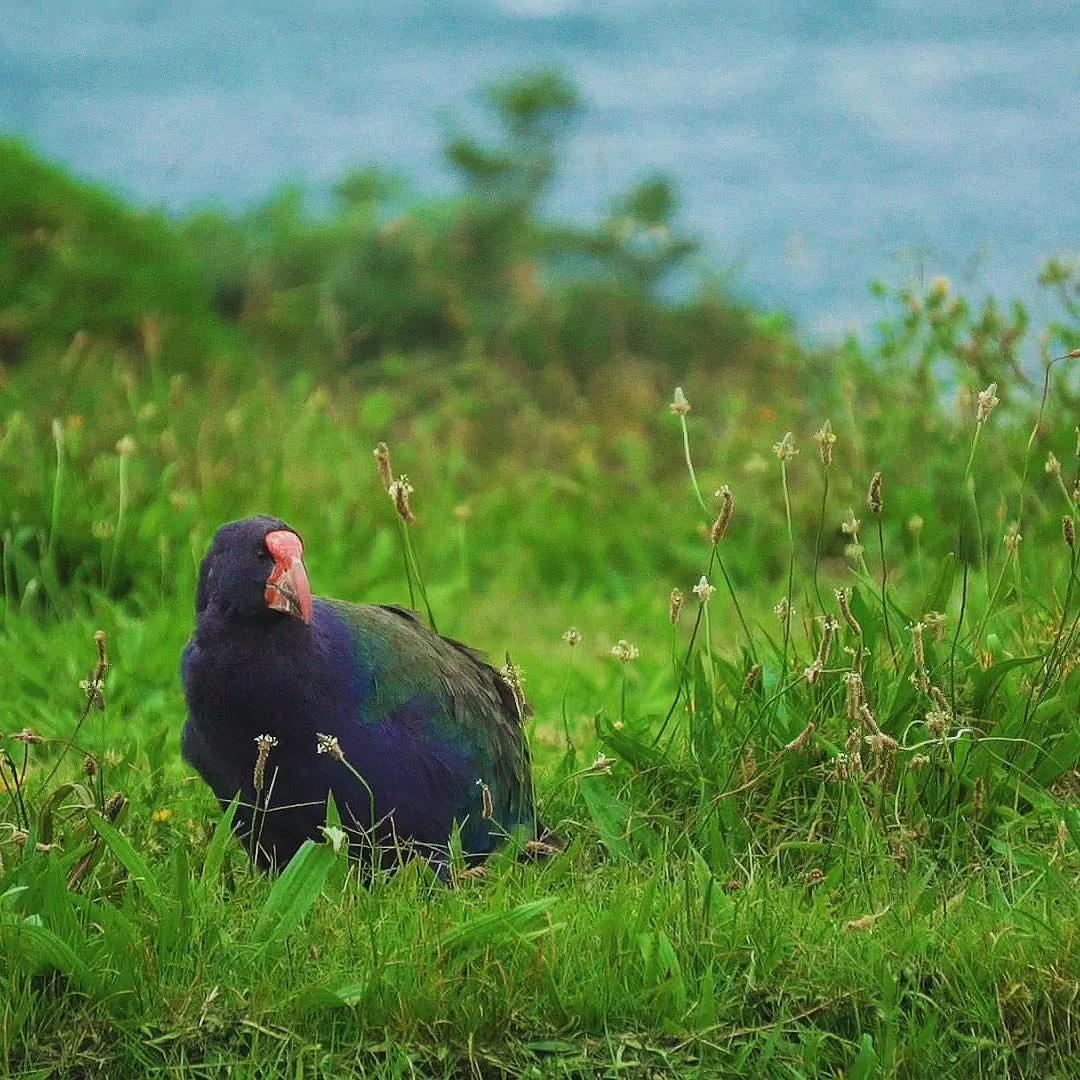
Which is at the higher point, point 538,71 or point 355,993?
point 538,71

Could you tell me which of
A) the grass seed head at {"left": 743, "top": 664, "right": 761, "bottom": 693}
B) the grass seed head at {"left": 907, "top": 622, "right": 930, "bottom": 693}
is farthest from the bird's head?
the grass seed head at {"left": 907, "top": 622, "right": 930, "bottom": 693}

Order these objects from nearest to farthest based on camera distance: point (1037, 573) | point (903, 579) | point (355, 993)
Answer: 1. point (355, 993)
2. point (1037, 573)
3. point (903, 579)

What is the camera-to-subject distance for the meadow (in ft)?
10.1

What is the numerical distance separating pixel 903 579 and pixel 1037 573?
1.44m

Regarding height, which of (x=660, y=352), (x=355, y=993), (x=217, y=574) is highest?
(x=217, y=574)

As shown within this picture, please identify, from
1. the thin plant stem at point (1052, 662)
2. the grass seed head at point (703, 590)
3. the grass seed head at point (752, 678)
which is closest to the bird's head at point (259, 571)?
the grass seed head at point (703, 590)

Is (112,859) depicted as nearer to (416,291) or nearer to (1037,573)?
(1037,573)

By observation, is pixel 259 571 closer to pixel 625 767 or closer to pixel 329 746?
pixel 329 746

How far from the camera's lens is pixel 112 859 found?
3.43m

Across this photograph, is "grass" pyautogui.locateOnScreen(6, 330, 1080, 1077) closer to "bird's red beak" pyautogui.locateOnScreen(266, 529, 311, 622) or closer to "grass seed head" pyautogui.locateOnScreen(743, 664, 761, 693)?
"grass seed head" pyautogui.locateOnScreen(743, 664, 761, 693)

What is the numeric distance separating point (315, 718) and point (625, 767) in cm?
76

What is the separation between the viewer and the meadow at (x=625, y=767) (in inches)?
121

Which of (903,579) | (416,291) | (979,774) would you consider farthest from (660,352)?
(979,774)

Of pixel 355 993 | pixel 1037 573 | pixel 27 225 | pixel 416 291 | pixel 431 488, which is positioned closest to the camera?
pixel 355 993
